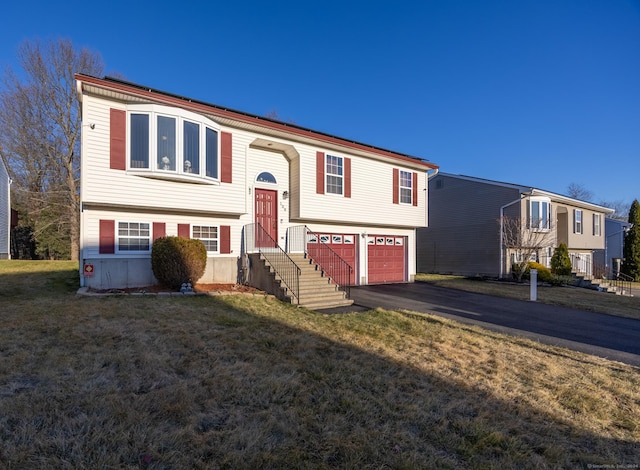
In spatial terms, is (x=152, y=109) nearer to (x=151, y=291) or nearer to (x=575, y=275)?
(x=151, y=291)

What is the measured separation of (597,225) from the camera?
2705cm

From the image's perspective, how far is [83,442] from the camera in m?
2.67

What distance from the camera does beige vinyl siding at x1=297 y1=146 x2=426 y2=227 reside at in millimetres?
13203

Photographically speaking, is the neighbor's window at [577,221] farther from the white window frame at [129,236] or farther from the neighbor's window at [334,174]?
the white window frame at [129,236]

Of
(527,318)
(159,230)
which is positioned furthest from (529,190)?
(159,230)

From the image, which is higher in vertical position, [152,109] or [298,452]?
[152,109]

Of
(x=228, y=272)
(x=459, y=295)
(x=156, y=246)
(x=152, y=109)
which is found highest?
(x=152, y=109)

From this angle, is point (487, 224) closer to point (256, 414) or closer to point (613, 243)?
point (613, 243)

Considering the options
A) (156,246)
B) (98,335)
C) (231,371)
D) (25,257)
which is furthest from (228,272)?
(25,257)

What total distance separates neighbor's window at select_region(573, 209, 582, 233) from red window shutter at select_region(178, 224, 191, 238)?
25965 mm

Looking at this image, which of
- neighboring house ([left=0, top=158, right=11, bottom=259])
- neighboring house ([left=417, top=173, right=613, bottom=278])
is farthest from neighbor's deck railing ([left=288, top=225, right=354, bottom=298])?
neighboring house ([left=0, top=158, right=11, bottom=259])

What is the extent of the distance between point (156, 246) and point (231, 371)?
707 centimetres

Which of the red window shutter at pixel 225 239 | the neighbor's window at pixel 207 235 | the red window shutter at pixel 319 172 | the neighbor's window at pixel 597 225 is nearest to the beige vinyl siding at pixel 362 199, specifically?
the red window shutter at pixel 319 172

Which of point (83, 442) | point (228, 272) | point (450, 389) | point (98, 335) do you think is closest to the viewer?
point (83, 442)
